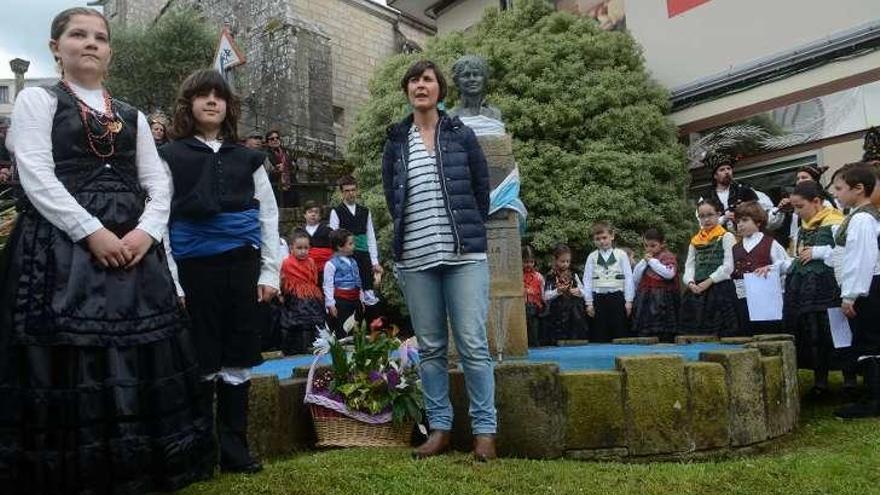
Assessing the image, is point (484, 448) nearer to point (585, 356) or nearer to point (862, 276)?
point (585, 356)

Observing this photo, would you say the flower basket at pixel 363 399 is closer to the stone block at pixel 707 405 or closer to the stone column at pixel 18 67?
the stone block at pixel 707 405

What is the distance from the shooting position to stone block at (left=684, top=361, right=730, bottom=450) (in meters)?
3.93

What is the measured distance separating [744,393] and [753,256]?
2634mm

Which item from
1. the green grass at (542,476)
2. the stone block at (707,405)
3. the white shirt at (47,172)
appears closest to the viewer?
the white shirt at (47,172)

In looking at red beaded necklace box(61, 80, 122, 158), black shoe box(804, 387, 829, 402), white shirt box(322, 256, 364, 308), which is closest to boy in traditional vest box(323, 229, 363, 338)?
white shirt box(322, 256, 364, 308)

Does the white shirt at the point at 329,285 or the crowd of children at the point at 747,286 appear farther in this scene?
the white shirt at the point at 329,285

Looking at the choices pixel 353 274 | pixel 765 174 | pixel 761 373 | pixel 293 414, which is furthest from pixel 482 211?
pixel 765 174

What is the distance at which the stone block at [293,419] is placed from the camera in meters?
3.87

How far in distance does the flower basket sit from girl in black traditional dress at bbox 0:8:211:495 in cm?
107

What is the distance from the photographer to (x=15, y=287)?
2.56m

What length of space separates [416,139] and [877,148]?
689 cm

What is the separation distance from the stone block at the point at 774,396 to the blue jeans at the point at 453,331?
1.84 m

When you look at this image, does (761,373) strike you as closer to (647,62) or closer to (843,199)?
(843,199)

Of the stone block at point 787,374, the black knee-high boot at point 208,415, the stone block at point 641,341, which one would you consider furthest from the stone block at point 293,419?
the stone block at point 641,341
